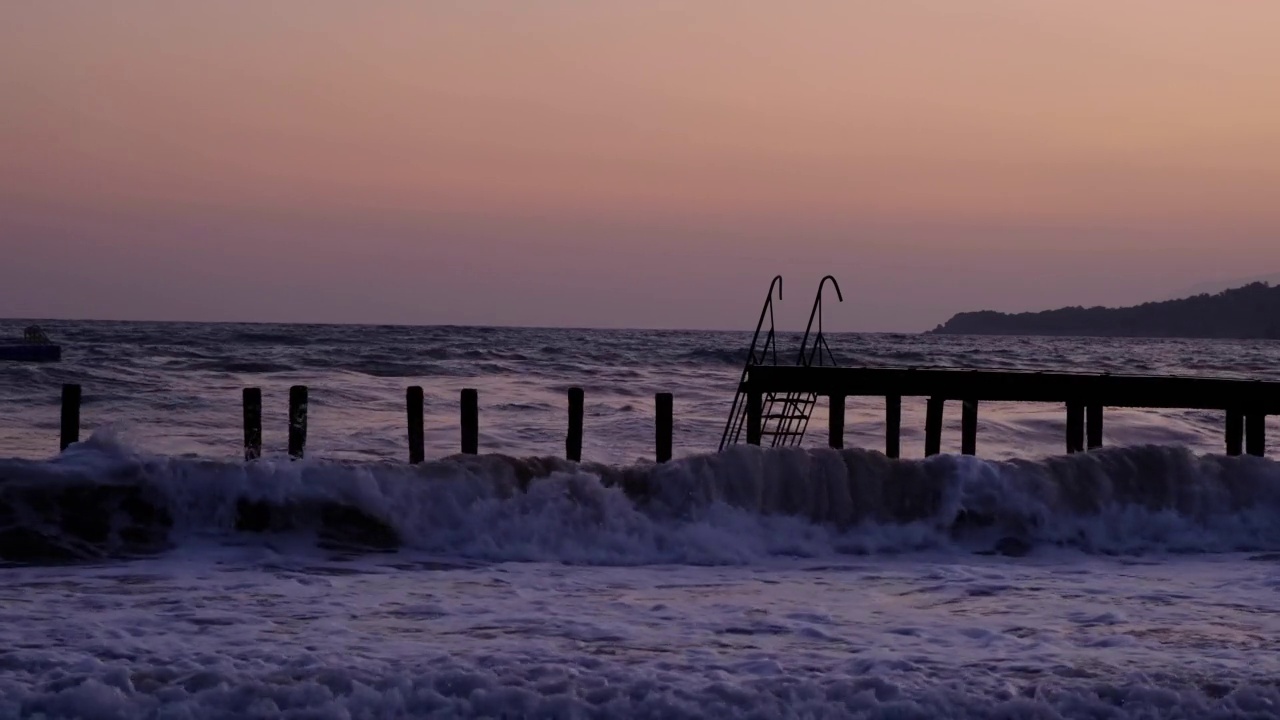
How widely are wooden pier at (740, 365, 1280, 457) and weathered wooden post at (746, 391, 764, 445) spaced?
1 cm

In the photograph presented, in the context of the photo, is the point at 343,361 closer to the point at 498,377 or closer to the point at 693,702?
the point at 498,377

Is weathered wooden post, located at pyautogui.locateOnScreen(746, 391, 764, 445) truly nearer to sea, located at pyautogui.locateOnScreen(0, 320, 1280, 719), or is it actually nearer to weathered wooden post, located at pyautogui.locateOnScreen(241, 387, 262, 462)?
sea, located at pyautogui.locateOnScreen(0, 320, 1280, 719)

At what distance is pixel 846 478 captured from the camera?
505 inches

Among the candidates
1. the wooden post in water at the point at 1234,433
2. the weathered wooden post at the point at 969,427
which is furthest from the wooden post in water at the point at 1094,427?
the wooden post in water at the point at 1234,433

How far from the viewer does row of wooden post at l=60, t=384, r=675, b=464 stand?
13828 millimetres

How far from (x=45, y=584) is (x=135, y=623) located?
1757 millimetres

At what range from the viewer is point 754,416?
1673 cm

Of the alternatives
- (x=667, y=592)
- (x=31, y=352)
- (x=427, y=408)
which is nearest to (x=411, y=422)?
(x=667, y=592)

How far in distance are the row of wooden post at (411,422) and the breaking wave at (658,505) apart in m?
1.71

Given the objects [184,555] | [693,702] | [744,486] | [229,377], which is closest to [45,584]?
[184,555]

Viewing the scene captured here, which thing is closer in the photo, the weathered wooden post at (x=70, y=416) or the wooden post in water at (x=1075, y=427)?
the weathered wooden post at (x=70, y=416)

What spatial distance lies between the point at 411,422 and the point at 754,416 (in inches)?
185

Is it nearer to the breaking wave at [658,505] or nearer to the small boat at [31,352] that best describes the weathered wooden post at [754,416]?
the breaking wave at [658,505]

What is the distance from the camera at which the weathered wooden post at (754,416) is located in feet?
54.5
